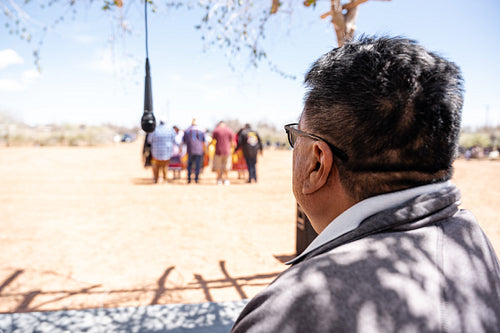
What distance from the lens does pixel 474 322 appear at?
2.61ft

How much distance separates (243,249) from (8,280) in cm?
331

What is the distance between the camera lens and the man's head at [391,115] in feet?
3.17

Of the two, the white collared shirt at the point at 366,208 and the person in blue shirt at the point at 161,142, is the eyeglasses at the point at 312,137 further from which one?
the person in blue shirt at the point at 161,142

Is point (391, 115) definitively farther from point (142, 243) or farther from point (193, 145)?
point (193, 145)

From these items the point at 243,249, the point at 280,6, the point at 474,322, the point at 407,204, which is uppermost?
the point at 280,6

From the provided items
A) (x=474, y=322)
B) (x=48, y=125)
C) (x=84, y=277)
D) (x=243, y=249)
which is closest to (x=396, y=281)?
(x=474, y=322)

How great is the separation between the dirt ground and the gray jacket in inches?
130

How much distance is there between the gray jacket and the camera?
2.50ft

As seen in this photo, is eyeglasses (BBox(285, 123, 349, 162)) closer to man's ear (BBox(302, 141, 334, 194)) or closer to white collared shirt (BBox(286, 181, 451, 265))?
man's ear (BBox(302, 141, 334, 194))

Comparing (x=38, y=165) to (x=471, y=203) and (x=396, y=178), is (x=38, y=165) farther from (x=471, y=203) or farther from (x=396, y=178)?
(x=396, y=178)

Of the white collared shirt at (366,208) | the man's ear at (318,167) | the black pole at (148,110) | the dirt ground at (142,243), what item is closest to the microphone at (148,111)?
the black pole at (148,110)

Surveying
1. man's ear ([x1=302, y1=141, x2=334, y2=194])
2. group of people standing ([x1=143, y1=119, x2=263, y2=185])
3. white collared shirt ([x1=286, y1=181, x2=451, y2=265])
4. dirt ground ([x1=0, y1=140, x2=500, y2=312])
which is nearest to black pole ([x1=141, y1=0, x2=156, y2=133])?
man's ear ([x1=302, y1=141, x2=334, y2=194])

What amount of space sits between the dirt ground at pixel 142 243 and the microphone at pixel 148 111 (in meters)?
2.24

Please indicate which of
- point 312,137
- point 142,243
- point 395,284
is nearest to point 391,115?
point 312,137
